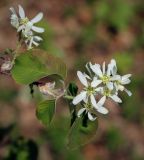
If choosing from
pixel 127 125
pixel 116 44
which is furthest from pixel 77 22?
pixel 127 125

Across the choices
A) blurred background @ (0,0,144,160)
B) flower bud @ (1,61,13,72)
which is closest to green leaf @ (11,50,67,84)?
flower bud @ (1,61,13,72)

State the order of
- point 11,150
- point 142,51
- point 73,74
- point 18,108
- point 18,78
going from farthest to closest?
point 142,51, point 73,74, point 18,108, point 11,150, point 18,78

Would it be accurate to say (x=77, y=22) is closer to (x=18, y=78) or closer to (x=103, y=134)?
(x=103, y=134)

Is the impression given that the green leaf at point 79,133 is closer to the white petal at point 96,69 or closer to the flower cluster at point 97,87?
the flower cluster at point 97,87

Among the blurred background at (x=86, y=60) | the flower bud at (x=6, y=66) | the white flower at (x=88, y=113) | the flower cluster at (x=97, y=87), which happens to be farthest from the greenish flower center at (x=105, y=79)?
the blurred background at (x=86, y=60)

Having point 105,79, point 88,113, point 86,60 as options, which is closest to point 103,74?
point 105,79

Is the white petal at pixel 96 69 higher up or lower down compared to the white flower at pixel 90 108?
higher up
